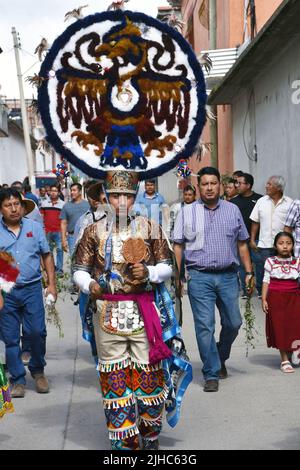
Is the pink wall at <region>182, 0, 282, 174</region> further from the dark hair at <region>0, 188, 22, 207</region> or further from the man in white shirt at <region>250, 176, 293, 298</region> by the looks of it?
the dark hair at <region>0, 188, 22, 207</region>

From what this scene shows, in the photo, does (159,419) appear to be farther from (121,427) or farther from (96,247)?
(96,247)

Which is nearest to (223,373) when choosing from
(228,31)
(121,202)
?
(121,202)

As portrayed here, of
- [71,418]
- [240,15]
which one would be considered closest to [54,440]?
[71,418]

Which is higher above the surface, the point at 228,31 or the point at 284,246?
the point at 228,31

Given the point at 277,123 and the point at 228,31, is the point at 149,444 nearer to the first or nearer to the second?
the point at 277,123

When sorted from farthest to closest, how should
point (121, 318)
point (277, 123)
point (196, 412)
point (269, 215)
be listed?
1. point (277, 123)
2. point (269, 215)
3. point (196, 412)
4. point (121, 318)

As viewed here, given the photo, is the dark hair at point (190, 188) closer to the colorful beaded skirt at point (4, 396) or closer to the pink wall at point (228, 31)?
the pink wall at point (228, 31)

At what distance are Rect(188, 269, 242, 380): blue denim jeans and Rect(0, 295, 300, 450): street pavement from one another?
0.28 meters

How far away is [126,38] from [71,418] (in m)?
2.87

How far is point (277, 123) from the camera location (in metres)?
13.6

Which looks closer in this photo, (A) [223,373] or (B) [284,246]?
(A) [223,373]

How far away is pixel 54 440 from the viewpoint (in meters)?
6.09

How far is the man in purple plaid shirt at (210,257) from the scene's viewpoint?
24.2ft

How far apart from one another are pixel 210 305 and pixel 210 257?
41cm
